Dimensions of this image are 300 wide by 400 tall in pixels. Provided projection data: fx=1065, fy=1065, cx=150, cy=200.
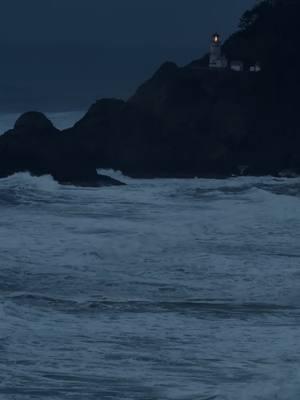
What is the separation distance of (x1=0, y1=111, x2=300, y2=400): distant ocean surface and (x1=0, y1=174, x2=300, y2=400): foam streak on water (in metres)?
0.02

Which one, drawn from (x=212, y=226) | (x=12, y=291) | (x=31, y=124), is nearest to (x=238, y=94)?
(x=31, y=124)

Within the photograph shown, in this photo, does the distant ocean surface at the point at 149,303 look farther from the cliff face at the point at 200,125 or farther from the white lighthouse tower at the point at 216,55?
the white lighthouse tower at the point at 216,55

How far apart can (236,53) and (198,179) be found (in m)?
9.21

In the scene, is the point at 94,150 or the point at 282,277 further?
the point at 94,150

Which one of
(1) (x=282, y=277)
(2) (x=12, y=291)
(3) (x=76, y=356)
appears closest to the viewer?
(3) (x=76, y=356)

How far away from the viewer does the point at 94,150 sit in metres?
30.0

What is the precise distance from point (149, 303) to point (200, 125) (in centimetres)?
2062

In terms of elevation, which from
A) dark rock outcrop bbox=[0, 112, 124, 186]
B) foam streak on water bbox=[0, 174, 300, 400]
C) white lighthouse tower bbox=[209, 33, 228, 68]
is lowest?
foam streak on water bbox=[0, 174, 300, 400]

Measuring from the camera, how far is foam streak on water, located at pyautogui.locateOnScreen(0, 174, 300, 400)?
7.86m

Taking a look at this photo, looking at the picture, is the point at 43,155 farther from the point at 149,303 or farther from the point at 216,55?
the point at 149,303

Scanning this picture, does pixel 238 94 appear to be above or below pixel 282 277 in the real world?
above

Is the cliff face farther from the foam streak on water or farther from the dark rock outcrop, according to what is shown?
the foam streak on water

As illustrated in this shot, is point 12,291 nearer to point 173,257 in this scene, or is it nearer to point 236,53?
point 173,257

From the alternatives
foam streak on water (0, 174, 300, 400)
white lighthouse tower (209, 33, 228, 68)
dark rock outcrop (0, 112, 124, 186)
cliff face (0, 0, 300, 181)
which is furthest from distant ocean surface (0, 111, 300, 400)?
white lighthouse tower (209, 33, 228, 68)
